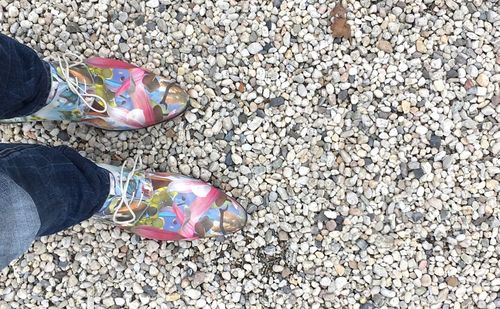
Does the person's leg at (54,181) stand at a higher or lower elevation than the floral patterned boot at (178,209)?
higher

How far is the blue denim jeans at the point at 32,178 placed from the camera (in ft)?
3.55

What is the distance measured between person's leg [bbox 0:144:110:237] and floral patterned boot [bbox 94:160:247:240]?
201 millimetres

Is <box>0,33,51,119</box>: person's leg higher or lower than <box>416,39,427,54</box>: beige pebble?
higher

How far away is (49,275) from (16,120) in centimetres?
50

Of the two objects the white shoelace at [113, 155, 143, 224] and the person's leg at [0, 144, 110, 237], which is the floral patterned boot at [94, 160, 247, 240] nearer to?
the white shoelace at [113, 155, 143, 224]

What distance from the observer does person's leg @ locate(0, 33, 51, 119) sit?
1.25 metres

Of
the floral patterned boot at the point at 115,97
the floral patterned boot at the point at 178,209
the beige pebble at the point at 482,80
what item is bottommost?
the floral patterned boot at the point at 178,209

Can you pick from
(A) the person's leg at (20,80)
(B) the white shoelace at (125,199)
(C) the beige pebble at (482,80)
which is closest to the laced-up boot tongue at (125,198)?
(B) the white shoelace at (125,199)

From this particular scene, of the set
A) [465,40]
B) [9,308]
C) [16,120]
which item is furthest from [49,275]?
[465,40]

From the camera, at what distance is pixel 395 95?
68.7 inches

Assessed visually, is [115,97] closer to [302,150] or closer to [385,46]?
[302,150]

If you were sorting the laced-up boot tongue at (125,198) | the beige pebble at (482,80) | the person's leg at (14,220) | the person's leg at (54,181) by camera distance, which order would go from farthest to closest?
the beige pebble at (482,80) → the laced-up boot tongue at (125,198) → the person's leg at (54,181) → the person's leg at (14,220)

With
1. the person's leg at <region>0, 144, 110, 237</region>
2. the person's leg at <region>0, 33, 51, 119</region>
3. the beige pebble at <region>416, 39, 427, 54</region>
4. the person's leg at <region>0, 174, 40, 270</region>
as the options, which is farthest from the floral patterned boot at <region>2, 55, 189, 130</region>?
the beige pebble at <region>416, 39, 427, 54</region>

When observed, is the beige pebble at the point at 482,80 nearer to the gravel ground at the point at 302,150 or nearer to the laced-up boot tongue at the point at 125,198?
the gravel ground at the point at 302,150
